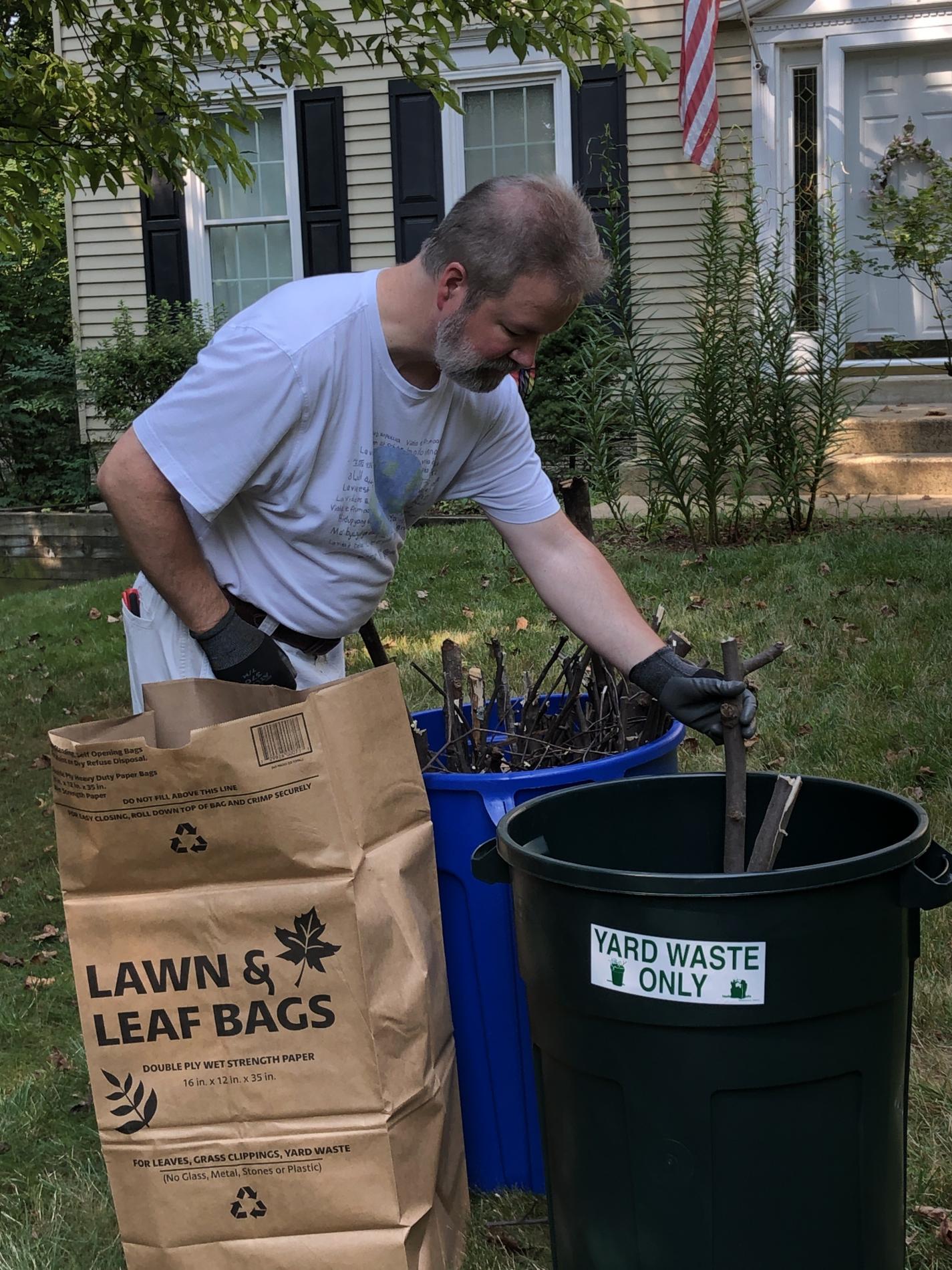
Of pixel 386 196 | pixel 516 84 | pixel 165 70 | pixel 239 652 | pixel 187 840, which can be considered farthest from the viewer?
pixel 386 196

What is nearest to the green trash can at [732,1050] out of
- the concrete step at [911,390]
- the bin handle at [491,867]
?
the bin handle at [491,867]

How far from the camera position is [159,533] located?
218cm

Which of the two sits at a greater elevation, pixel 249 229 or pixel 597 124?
pixel 597 124

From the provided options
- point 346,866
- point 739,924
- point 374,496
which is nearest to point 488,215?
point 374,496

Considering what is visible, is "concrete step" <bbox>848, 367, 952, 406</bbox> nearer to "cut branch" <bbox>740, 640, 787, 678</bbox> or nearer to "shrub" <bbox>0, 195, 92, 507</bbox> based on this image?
"shrub" <bbox>0, 195, 92, 507</bbox>

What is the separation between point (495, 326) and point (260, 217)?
998cm

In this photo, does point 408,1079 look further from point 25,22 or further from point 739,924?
point 25,22

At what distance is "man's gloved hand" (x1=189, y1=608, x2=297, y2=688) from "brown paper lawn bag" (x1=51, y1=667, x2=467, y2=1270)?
1.13ft

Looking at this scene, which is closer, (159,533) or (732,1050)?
(732,1050)

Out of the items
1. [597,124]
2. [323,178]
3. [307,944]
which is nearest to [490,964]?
[307,944]

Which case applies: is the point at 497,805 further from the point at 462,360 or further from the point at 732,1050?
the point at 462,360

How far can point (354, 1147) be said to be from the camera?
1.85 m

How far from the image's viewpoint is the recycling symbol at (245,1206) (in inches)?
73.3

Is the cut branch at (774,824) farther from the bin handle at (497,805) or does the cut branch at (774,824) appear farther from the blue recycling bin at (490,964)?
the bin handle at (497,805)
